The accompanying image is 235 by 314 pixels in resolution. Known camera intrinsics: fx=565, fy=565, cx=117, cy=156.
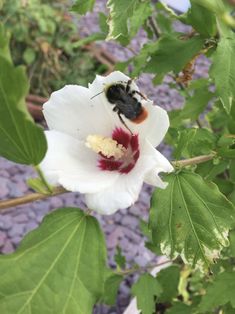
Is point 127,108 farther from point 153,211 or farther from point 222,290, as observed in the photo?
point 222,290

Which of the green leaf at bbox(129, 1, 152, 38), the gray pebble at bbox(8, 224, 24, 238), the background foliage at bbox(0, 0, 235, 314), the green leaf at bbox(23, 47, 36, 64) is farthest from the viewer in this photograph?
the green leaf at bbox(23, 47, 36, 64)

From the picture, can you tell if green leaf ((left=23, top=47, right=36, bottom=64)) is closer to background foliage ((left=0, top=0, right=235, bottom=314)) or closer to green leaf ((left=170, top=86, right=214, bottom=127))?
green leaf ((left=170, top=86, right=214, bottom=127))

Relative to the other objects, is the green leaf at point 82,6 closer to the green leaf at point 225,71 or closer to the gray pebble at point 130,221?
the green leaf at point 225,71

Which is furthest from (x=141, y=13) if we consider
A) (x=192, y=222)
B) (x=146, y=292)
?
(x=146, y=292)

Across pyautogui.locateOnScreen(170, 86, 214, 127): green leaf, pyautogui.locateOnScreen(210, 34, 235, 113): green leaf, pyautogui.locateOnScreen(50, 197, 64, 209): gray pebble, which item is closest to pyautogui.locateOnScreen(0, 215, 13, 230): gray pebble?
pyautogui.locateOnScreen(50, 197, 64, 209): gray pebble

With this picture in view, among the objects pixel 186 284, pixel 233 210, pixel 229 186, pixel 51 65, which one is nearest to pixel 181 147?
pixel 233 210

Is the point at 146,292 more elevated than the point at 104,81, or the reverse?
the point at 104,81

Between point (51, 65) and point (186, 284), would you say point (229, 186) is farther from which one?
point (51, 65)

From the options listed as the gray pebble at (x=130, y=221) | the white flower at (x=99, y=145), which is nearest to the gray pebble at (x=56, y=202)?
the gray pebble at (x=130, y=221)
